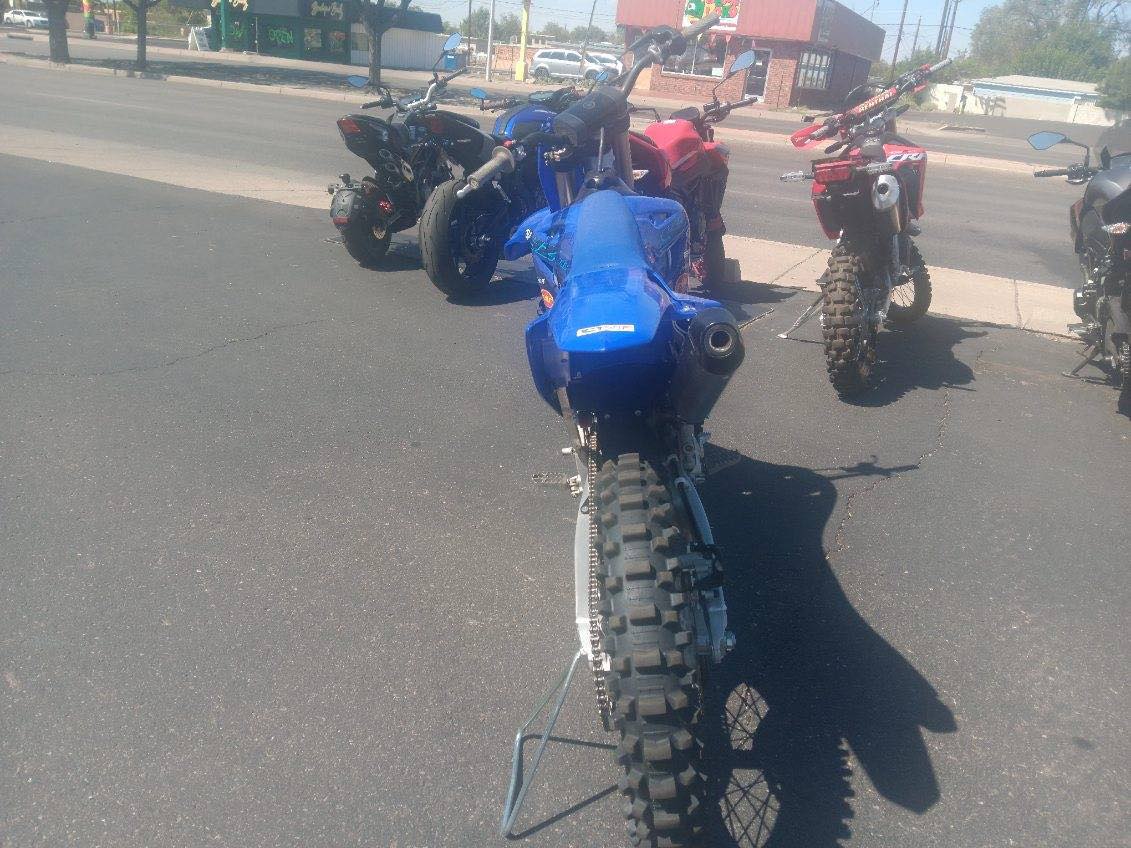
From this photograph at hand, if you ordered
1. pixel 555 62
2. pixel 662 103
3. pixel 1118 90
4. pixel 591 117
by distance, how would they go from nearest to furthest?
pixel 591 117 < pixel 662 103 < pixel 555 62 < pixel 1118 90

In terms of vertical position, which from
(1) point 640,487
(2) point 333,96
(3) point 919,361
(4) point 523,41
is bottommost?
(3) point 919,361

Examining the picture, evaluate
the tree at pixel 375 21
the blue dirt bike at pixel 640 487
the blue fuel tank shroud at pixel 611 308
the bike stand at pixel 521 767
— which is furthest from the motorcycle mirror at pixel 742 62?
the tree at pixel 375 21

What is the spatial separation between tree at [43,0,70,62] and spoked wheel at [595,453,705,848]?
3438 centimetres

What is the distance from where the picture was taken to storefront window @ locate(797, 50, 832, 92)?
40975 millimetres

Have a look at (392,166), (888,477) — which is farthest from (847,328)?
(392,166)

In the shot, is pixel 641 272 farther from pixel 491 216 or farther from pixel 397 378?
pixel 491 216

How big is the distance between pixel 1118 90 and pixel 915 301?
182 ft

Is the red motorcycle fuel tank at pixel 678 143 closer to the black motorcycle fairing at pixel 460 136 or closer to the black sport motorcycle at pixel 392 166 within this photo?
the black motorcycle fairing at pixel 460 136

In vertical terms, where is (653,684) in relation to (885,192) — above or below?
below

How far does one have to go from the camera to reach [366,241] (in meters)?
7.96

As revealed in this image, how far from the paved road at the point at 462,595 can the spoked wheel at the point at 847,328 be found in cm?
23

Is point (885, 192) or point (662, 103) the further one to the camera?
point (662, 103)

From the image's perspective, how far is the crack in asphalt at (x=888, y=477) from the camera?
13.0 ft

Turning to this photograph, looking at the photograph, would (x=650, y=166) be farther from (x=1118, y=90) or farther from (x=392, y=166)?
(x=1118, y=90)
